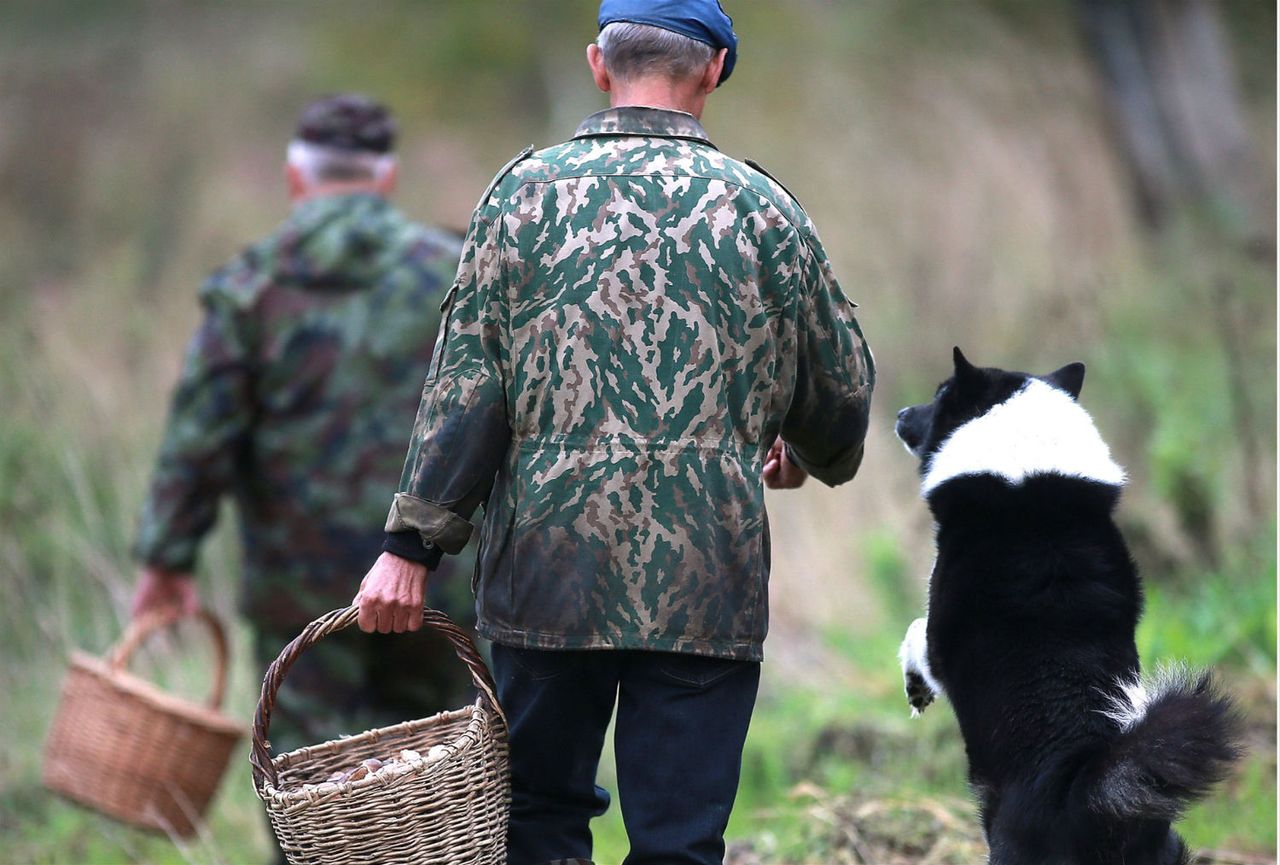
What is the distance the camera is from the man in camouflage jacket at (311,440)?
4.57 meters

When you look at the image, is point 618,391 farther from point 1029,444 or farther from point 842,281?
point 842,281

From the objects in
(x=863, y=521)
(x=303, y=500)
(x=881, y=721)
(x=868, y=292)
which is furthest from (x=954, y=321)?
(x=303, y=500)

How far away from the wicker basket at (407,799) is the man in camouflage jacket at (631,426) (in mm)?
88

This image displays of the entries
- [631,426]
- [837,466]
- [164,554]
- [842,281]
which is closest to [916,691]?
[837,466]

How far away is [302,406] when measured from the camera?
461 centimetres

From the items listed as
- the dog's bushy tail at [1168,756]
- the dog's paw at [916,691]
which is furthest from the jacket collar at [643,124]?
the dog's bushy tail at [1168,756]

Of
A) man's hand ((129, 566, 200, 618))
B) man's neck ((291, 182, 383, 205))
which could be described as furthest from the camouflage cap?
man's hand ((129, 566, 200, 618))

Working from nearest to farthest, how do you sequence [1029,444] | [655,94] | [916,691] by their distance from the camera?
[655,94], [1029,444], [916,691]

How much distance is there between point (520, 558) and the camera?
276 centimetres

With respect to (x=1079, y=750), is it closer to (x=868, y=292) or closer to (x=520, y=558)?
(x=520, y=558)

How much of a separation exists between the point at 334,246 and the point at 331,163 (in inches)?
14.2

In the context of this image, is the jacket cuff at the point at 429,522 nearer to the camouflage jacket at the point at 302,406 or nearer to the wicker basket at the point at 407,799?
the wicker basket at the point at 407,799

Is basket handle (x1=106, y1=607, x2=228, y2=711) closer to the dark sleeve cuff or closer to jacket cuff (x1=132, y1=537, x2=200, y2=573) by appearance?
jacket cuff (x1=132, y1=537, x2=200, y2=573)

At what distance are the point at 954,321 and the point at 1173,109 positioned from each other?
3.72 meters
